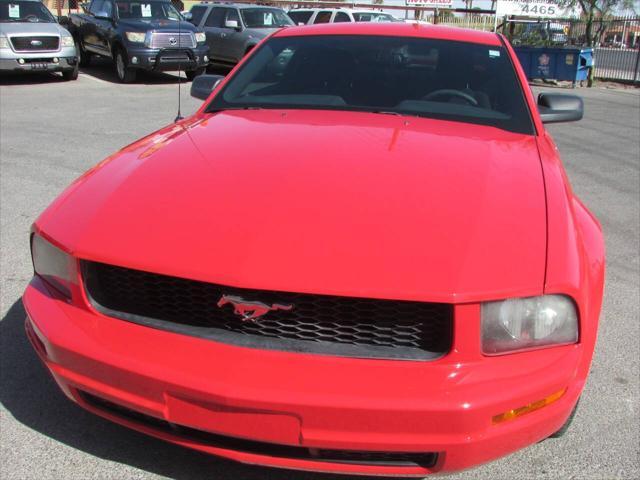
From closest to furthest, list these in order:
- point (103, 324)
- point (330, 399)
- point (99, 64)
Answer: point (330, 399)
point (103, 324)
point (99, 64)

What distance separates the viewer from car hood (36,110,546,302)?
6.33 ft

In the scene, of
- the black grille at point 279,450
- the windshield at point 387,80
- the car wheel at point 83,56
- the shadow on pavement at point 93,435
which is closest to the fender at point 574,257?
the black grille at point 279,450

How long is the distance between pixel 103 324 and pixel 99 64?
1649 cm

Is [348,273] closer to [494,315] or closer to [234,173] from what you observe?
[494,315]

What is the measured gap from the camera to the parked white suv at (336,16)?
17.0m

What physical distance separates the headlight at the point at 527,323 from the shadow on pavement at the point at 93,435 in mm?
813

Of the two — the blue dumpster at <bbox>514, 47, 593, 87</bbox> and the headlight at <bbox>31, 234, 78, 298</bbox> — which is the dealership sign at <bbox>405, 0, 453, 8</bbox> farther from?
the headlight at <bbox>31, 234, 78, 298</bbox>

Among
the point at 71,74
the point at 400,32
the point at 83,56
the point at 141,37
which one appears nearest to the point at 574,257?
the point at 400,32

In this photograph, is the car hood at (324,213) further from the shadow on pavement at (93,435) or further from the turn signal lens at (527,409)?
the shadow on pavement at (93,435)

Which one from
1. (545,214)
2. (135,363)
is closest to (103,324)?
(135,363)

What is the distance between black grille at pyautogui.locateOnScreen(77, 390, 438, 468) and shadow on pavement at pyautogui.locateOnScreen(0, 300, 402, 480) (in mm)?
348

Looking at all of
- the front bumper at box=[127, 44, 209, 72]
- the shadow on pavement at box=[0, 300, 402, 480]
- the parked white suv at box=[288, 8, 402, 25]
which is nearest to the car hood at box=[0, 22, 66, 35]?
the front bumper at box=[127, 44, 209, 72]

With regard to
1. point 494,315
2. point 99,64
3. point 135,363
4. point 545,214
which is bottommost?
point 99,64

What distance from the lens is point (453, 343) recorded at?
6.28 feet
